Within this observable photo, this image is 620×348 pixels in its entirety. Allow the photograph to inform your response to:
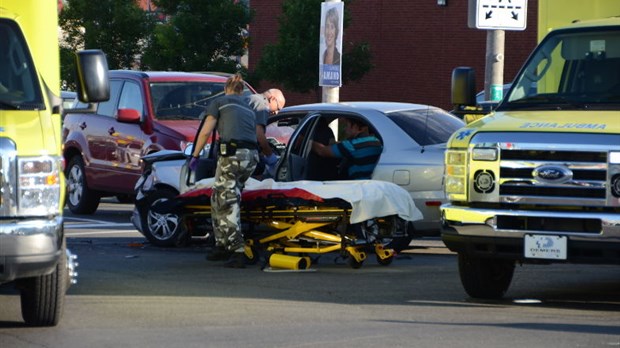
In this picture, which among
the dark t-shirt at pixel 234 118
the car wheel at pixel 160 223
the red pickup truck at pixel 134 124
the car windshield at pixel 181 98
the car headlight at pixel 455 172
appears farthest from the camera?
the car windshield at pixel 181 98

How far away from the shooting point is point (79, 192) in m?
20.4

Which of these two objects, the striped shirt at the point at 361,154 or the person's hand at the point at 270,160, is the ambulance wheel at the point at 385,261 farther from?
the person's hand at the point at 270,160

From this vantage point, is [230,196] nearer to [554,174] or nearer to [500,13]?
[554,174]

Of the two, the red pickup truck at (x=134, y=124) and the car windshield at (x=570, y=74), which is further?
the red pickup truck at (x=134, y=124)

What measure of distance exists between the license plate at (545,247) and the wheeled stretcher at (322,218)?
9.29 ft

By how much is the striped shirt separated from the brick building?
64.9 ft

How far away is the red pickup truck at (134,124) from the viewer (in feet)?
60.7

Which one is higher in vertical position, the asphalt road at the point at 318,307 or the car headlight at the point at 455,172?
the car headlight at the point at 455,172

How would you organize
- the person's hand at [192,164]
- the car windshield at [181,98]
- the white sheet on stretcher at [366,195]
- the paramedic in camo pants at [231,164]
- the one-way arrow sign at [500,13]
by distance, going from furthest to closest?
1. the car windshield at [181,98]
2. the one-way arrow sign at [500,13]
3. the person's hand at [192,164]
4. the paramedic in camo pants at [231,164]
5. the white sheet on stretcher at [366,195]

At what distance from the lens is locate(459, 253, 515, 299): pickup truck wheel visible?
1151 centimetres

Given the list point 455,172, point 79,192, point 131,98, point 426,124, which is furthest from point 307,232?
point 79,192

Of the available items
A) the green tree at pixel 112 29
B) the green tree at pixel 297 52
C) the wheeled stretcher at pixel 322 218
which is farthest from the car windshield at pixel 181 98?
the green tree at pixel 112 29

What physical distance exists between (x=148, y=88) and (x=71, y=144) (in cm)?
182

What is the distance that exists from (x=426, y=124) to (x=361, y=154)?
2.66 ft
